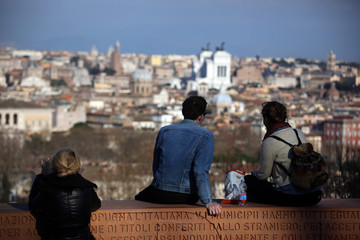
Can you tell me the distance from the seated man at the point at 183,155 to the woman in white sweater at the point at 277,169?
11.0 inches

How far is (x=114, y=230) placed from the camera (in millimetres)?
4152

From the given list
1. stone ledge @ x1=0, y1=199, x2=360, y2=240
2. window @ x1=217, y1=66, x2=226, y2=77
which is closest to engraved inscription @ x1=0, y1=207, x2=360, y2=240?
stone ledge @ x1=0, y1=199, x2=360, y2=240

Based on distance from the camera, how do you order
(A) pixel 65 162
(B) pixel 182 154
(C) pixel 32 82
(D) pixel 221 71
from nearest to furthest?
(A) pixel 65 162 < (B) pixel 182 154 < (C) pixel 32 82 < (D) pixel 221 71

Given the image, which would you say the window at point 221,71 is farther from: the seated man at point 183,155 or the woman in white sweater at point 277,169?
the seated man at point 183,155

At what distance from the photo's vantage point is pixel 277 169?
4.26 m

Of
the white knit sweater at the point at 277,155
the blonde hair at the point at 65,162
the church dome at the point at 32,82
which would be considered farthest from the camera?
the church dome at the point at 32,82

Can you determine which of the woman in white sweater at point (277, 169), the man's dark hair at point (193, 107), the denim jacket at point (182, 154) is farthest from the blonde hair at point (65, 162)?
the woman in white sweater at point (277, 169)

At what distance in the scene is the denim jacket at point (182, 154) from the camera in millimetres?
4172

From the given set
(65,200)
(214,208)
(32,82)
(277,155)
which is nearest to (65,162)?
(65,200)

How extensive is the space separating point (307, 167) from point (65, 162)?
1166 mm

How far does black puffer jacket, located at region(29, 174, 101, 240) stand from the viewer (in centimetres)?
383

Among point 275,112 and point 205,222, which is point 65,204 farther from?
point 275,112

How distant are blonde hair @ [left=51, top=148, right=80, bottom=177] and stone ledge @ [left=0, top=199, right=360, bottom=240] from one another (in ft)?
1.31

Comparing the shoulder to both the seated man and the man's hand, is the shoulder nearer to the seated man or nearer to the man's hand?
the seated man
